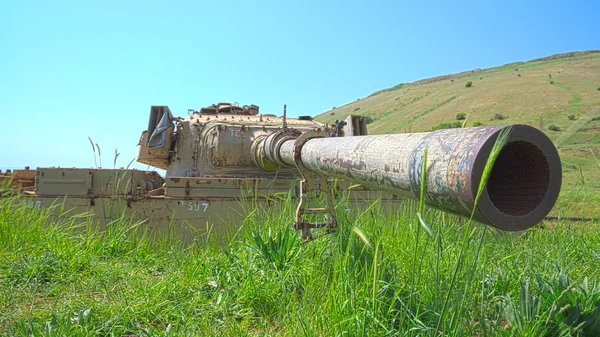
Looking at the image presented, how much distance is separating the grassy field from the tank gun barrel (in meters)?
0.22

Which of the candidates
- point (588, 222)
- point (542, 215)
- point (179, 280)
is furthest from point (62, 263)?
point (588, 222)

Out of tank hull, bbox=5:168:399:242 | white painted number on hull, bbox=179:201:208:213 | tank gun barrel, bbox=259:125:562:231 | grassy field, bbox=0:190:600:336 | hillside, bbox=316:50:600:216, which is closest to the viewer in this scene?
tank gun barrel, bbox=259:125:562:231

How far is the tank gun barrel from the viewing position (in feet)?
4.52

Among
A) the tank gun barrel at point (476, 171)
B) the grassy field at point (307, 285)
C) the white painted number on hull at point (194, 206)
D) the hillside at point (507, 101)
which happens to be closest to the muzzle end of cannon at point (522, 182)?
the tank gun barrel at point (476, 171)

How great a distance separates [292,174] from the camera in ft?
23.8

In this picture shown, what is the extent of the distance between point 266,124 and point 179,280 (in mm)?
4600

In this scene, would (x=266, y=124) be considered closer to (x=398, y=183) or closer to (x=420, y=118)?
(x=398, y=183)

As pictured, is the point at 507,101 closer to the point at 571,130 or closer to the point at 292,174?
the point at 292,174

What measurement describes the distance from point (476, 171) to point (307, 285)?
5.76ft

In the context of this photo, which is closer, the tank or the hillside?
the tank

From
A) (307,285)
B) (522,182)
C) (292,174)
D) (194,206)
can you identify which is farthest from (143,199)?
(522,182)

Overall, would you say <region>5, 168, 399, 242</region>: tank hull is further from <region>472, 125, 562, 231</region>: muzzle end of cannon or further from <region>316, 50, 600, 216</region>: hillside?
<region>316, 50, 600, 216</region>: hillside

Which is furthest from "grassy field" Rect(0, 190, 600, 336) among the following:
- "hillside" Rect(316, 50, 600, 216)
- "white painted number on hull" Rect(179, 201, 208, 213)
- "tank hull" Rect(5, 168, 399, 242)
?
"hillside" Rect(316, 50, 600, 216)

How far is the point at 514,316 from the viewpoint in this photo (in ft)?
7.84
